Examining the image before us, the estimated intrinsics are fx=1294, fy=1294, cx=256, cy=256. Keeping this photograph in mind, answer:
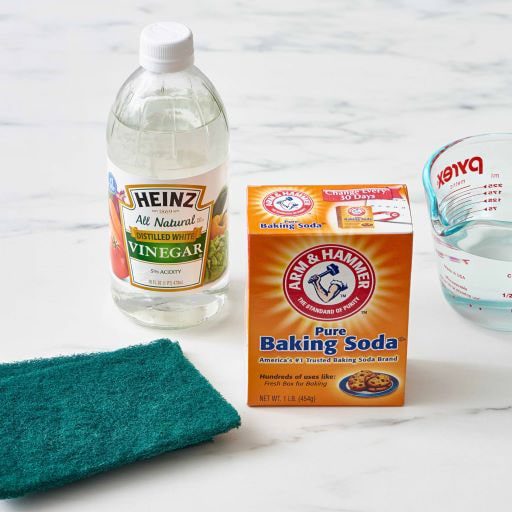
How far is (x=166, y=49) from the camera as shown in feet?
4.70

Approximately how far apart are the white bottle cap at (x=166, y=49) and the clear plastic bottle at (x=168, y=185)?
3cm

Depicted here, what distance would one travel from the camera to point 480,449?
4.65 feet

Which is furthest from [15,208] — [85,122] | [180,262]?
[180,262]

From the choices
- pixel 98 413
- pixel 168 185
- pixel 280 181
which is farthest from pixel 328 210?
pixel 280 181

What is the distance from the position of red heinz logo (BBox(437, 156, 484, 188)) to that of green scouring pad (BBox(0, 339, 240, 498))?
42cm

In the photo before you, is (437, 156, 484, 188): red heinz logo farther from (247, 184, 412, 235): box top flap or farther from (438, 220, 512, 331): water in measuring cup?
(247, 184, 412, 235): box top flap

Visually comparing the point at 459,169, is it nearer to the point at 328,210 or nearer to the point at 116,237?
the point at 328,210

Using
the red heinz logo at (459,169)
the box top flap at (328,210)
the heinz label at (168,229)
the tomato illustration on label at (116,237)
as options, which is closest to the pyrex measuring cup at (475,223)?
the red heinz logo at (459,169)

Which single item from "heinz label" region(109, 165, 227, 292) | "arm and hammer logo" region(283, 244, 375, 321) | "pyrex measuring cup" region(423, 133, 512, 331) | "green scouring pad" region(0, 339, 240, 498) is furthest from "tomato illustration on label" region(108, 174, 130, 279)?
"pyrex measuring cup" region(423, 133, 512, 331)

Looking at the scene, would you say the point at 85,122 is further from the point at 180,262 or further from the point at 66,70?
the point at 180,262

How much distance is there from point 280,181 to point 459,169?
0.30 metres

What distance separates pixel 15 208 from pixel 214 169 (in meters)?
0.44

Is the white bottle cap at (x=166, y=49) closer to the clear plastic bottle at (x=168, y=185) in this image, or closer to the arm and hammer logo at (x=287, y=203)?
the clear plastic bottle at (x=168, y=185)

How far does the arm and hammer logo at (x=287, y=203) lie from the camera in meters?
1.40
